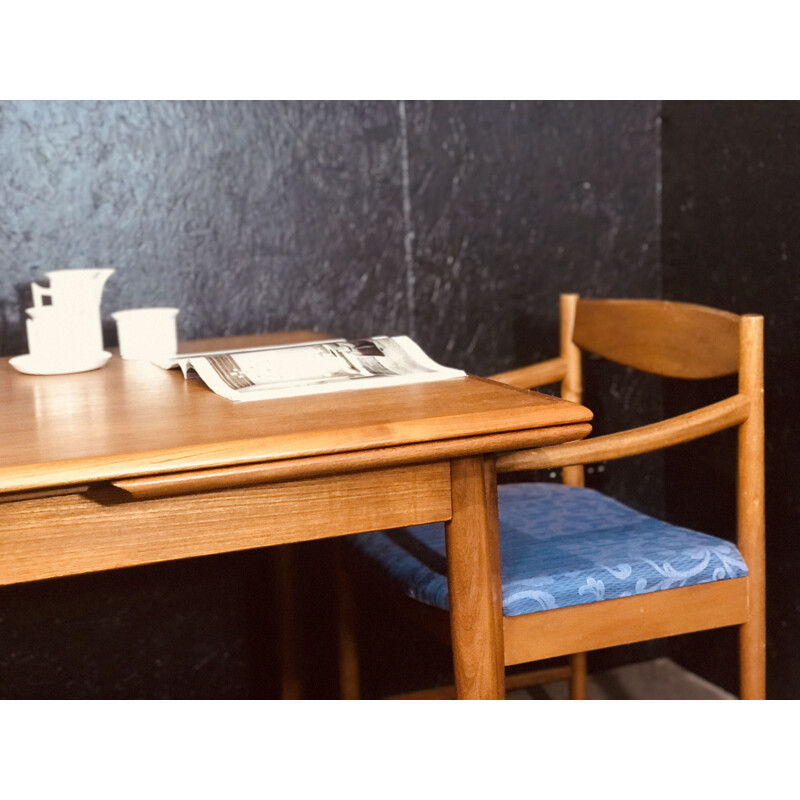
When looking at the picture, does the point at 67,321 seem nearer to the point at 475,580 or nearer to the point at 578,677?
the point at 475,580

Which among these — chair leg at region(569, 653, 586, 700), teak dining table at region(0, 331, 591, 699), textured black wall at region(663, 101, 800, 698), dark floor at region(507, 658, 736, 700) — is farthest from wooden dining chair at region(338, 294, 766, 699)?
dark floor at region(507, 658, 736, 700)

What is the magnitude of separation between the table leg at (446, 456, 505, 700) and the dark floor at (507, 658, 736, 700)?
1.20 metres

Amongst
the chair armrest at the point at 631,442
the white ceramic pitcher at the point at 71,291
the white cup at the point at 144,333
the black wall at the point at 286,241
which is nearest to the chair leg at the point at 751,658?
the chair armrest at the point at 631,442

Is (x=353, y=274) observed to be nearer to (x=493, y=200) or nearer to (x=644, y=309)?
(x=493, y=200)

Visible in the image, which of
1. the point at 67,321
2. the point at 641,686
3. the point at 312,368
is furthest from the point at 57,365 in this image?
the point at 641,686

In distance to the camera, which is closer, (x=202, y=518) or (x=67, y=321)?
(x=202, y=518)

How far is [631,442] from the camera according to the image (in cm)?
144

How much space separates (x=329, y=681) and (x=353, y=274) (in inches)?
35.8

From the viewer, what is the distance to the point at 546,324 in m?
2.38

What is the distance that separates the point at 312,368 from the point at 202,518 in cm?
42

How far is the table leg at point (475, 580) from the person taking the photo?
1215mm

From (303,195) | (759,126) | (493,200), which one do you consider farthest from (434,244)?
(759,126)

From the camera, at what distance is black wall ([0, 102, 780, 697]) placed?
204 centimetres

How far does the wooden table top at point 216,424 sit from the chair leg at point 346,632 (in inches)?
23.3
